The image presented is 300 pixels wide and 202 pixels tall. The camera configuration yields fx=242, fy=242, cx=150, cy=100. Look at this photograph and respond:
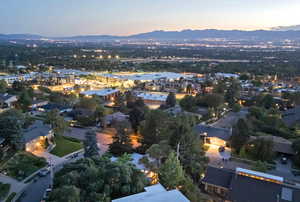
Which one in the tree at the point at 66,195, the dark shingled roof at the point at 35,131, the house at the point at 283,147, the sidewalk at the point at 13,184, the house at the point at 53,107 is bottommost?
the sidewalk at the point at 13,184

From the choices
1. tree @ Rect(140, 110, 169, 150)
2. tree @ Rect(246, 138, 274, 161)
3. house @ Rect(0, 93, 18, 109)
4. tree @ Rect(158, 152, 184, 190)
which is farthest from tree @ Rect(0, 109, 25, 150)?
tree @ Rect(246, 138, 274, 161)

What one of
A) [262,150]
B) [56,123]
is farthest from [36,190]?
[262,150]

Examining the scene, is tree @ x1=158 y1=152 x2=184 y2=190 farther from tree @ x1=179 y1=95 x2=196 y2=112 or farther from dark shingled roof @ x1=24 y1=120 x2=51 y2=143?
tree @ x1=179 y1=95 x2=196 y2=112

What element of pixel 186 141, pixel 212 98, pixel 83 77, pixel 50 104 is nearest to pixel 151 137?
pixel 186 141

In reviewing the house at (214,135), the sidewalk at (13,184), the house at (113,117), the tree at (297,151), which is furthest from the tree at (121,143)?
the tree at (297,151)

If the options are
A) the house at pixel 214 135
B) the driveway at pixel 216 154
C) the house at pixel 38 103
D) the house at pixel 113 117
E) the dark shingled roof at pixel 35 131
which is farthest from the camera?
the house at pixel 38 103

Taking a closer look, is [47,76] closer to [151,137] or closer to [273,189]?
[151,137]

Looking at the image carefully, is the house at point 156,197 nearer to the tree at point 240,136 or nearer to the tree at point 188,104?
the tree at point 240,136
